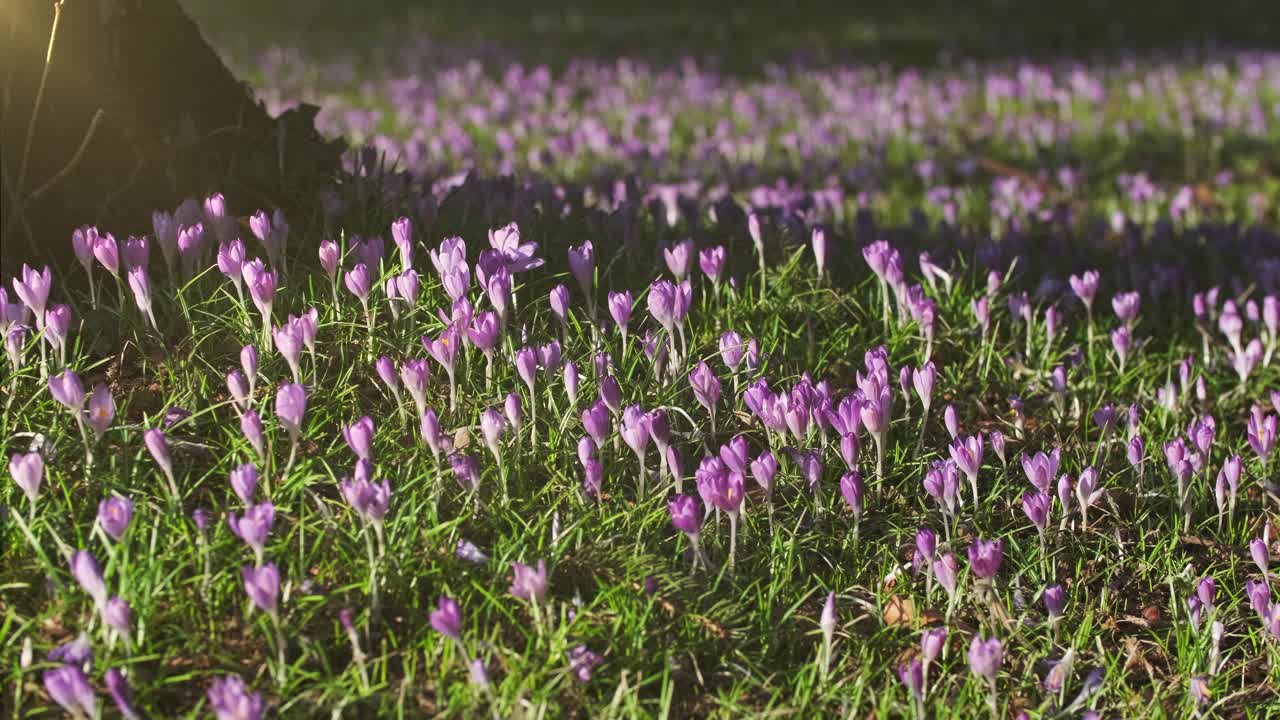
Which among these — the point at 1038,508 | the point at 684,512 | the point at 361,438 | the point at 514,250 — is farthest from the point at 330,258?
the point at 1038,508

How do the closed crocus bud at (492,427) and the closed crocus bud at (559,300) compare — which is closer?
the closed crocus bud at (492,427)

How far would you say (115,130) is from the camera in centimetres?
398

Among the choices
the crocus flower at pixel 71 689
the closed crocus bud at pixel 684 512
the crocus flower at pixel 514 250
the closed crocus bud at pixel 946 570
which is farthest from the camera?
the crocus flower at pixel 514 250

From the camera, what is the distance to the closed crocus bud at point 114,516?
253cm

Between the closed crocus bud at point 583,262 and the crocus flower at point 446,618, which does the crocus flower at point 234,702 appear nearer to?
the crocus flower at point 446,618

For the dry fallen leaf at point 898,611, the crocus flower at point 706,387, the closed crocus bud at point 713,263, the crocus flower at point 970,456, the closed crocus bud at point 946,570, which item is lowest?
the dry fallen leaf at point 898,611

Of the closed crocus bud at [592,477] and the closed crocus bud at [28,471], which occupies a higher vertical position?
the closed crocus bud at [28,471]

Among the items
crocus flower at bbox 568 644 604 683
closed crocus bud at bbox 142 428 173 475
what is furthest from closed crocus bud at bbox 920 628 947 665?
closed crocus bud at bbox 142 428 173 475

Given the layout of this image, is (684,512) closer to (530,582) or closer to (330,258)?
(530,582)

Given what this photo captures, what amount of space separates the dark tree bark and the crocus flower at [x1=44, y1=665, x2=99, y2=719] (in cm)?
186

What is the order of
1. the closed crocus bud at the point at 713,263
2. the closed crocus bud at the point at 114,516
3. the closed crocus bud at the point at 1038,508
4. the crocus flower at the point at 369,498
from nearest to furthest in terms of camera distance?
the closed crocus bud at the point at 114,516 → the crocus flower at the point at 369,498 → the closed crocus bud at the point at 1038,508 → the closed crocus bud at the point at 713,263

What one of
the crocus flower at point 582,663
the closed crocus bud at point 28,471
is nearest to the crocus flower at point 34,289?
the closed crocus bud at point 28,471

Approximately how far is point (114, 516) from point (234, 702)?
0.47 meters

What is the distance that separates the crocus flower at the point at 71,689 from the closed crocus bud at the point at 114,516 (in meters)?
0.28
